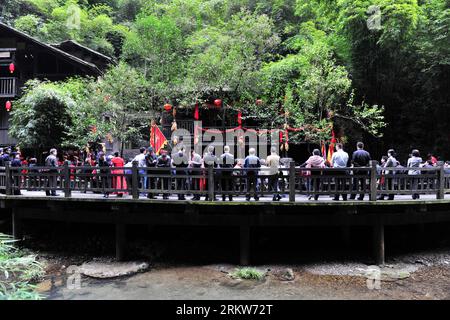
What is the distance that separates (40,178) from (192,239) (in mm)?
5236

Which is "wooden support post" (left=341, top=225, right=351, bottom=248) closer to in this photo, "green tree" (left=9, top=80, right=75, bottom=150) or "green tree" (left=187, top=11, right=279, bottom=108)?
"green tree" (left=187, top=11, right=279, bottom=108)

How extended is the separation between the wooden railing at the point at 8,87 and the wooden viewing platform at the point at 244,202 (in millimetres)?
12513

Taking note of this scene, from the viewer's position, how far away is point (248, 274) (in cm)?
950

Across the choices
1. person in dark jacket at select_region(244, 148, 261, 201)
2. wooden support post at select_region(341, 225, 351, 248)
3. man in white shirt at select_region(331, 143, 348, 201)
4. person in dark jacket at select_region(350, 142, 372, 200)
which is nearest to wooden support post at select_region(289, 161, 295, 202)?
person in dark jacket at select_region(244, 148, 261, 201)

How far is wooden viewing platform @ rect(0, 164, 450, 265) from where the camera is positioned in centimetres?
945

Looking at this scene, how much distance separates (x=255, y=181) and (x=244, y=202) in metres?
0.65

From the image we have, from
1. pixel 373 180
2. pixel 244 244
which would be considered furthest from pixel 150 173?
pixel 373 180

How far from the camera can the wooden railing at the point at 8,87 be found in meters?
21.3

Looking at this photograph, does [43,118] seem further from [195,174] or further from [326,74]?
[326,74]

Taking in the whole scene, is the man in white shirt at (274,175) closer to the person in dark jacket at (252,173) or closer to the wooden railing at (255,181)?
the wooden railing at (255,181)

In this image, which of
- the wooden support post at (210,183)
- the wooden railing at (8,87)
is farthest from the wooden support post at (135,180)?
the wooden railing at (8,87)

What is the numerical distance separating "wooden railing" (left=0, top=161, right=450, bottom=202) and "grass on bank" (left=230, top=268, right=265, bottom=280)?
6.93 feet

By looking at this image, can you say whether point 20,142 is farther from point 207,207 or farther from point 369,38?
point 369,38

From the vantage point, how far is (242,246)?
10.3 metres
